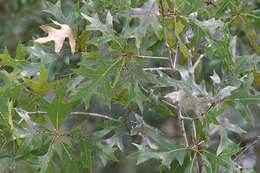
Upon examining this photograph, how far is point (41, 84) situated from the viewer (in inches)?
41.5

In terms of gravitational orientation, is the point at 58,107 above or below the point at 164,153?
above

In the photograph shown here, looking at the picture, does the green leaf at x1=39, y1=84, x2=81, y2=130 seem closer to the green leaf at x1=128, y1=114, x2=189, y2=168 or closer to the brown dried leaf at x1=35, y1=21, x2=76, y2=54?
the brown dried leaf at x1=35, y1=21, x2=76, y2=54

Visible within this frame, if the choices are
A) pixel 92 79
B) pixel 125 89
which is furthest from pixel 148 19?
pixel 125 89

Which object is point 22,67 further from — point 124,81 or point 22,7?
point 22,7

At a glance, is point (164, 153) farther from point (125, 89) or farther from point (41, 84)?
→ point (41, 84)

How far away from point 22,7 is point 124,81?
227 cm

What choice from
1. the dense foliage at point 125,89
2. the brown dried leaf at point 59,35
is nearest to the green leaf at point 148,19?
the dense foliage at point 125,89

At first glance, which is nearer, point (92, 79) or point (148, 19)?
point (148, 19)

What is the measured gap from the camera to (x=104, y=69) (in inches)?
37.3

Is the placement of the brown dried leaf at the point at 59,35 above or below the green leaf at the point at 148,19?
below

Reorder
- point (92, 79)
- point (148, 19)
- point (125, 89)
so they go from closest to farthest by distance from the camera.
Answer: point (148, 19) → point (92, 79) → point (125, 89)

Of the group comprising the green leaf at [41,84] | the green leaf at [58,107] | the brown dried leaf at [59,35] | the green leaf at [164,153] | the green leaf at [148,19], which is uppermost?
the green leaf at [148,19]

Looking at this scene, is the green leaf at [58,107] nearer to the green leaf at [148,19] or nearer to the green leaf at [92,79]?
the green leaf at [92,79]

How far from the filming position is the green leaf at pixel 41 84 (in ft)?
3.34
